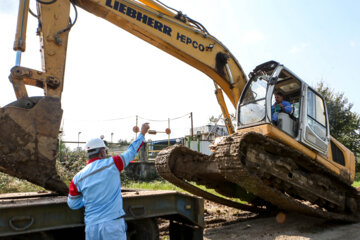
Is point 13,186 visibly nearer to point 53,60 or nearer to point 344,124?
point 53,60

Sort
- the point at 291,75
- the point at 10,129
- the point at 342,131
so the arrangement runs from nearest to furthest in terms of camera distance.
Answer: the point at 10,129 < the point at 291,75 < the point at 342,131

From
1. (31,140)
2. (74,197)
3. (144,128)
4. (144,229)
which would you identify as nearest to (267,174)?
(144,229)

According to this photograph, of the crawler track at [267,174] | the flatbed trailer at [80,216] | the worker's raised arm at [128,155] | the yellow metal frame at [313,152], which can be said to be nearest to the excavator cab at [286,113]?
the yellow metal frame at [313,152]

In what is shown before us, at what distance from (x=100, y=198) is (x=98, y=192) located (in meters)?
0.06

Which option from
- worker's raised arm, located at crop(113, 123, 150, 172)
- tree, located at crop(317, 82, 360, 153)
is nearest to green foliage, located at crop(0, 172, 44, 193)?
worker's raised arm, located at crop(113, 123, 150, 172)

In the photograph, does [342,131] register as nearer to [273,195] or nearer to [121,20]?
[273,195]

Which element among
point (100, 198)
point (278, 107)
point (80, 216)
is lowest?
point (80, 216)

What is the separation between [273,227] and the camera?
657 cm

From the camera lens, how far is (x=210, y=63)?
7.15 m

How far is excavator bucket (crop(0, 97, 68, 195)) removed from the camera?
3.85 meters

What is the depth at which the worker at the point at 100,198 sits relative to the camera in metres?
3.11

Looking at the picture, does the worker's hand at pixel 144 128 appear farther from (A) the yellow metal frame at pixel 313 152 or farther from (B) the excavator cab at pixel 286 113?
(B) the excavator cab at pixel 286 113

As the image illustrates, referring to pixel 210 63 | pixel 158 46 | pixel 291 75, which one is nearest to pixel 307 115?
pixel 291 75

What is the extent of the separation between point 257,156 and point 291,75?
2.15m
